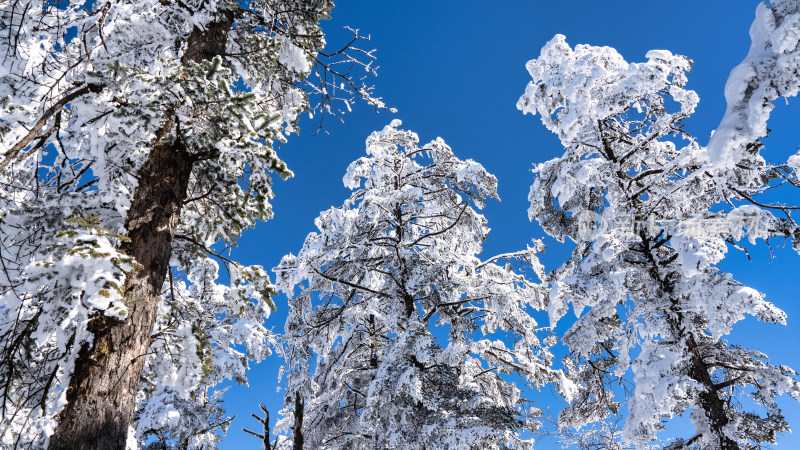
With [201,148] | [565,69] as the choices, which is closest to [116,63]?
[201,148]

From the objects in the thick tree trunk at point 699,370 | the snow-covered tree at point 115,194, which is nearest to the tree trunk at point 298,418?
the snow-covered tree at point 115,194

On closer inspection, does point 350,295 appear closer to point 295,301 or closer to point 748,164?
point 295,301

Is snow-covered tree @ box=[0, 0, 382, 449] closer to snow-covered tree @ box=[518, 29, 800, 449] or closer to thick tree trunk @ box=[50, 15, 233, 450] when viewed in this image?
thick tree trunk @ box=[50, 15, 233, 450]

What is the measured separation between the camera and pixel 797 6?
122 inches

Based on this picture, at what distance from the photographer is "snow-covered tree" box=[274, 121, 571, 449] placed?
8031 millimetres

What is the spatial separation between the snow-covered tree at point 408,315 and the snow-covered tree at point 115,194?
3.49 meters

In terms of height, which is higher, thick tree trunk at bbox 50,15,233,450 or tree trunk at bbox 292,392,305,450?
tree trunk at bbox 292,392,305,450

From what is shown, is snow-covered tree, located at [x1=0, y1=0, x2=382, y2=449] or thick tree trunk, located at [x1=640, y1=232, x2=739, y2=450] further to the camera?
thick tree trunk, located at [x1=640, y1=232, x2=739, y2=450]

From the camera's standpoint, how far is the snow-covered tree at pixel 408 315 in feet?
26.3

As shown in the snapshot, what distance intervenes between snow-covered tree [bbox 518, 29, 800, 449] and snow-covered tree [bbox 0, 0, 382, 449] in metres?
6.00

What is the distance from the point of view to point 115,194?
159 inches

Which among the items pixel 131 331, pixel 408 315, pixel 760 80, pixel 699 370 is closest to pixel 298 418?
pixel 408 315

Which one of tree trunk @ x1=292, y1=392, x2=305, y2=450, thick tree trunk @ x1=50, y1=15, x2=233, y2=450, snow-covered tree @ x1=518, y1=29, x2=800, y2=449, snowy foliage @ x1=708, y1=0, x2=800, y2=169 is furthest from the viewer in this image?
tree trunk @ x1=292, y1=392, x2=305, y2=450

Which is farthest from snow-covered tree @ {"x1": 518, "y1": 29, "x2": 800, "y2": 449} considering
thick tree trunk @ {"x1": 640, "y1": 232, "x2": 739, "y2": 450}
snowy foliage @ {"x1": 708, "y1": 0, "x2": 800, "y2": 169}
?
snowy foliage @ {"x1": 708, "y1": 0, "x2": 800, "y2": 169}
